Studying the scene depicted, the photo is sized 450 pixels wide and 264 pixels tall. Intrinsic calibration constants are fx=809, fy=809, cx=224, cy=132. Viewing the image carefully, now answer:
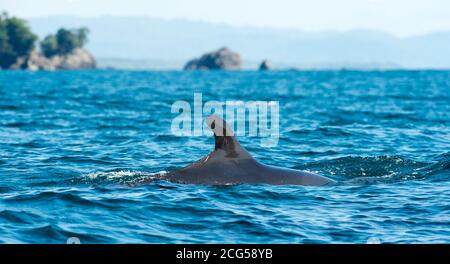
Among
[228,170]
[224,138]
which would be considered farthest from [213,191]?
[224,138]

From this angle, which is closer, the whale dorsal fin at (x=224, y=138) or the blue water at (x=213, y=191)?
the blue water at (x=213, y=191)

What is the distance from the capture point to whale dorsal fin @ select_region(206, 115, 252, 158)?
55.2 ft

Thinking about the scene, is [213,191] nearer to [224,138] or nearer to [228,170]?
[228,170]

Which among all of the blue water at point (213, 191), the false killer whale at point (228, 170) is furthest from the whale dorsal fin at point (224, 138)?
the blue water at point (213, 191)

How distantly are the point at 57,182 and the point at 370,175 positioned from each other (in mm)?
7895

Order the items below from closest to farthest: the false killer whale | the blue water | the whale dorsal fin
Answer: the blue water < the whale dorsal fin < the false killer whale

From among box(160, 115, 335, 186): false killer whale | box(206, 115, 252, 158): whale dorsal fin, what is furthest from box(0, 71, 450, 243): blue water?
box(206, 115, 252, 158): whale dorsal fin

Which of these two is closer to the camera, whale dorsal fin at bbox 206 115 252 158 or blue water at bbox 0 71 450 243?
blue water at bbox 0 71 450 243

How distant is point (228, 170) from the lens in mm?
17828

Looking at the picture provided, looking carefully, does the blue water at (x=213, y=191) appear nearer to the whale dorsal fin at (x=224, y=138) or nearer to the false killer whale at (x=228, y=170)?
the false killer whale at (x=228, y=170)

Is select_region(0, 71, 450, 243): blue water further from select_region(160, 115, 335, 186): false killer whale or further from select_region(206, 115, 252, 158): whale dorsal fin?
select_region(206, 115, 252, 158): whale dorsal fin

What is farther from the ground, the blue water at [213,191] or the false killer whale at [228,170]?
the false killer whale at [228,170]

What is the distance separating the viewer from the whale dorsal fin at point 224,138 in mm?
16828

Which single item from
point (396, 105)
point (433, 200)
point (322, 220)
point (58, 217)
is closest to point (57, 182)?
point (58, 217)
